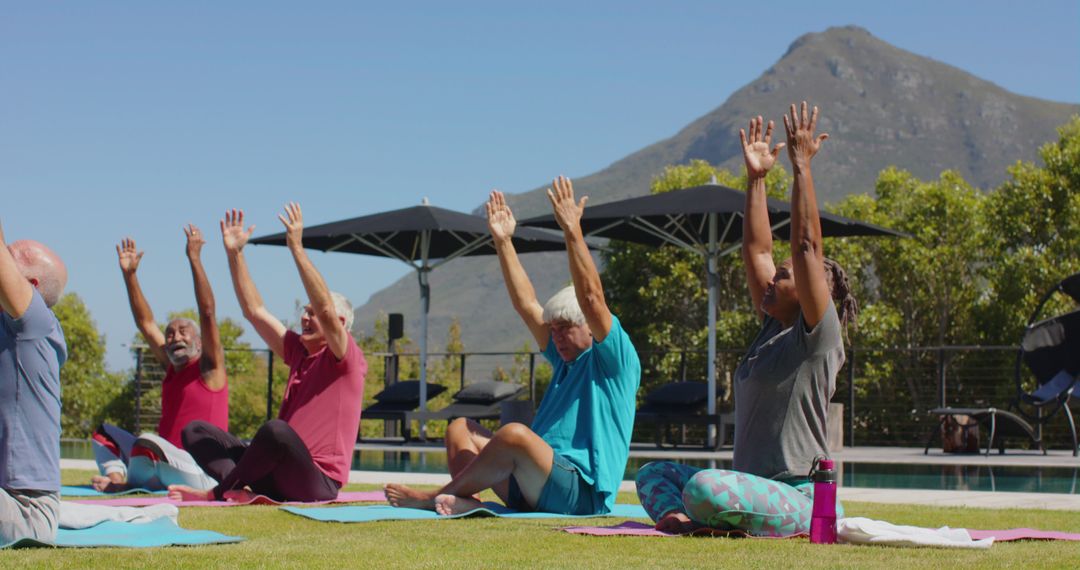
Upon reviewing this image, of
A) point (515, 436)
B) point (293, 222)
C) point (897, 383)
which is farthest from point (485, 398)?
point (897, 383)

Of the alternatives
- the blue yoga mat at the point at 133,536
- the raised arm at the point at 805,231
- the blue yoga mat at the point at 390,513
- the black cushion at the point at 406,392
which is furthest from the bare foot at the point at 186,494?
the black cushion at the point at 406,392

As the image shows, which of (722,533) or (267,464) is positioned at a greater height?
(267,464)

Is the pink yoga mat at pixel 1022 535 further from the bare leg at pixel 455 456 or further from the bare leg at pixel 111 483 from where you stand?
the bare leg at pixel 111 483

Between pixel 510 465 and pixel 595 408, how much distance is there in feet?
1.37

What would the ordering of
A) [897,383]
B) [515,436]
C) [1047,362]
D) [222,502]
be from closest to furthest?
1. [515,436]
2. [222,502]
3. [1047,362]
4. [897,383]

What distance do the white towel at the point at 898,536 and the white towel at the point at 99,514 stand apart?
96.2 inches

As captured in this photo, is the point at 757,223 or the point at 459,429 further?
the point at 459,429

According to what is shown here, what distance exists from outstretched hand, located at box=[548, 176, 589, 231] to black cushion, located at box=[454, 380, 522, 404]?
9269 millimetres

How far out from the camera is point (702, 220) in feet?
45.5

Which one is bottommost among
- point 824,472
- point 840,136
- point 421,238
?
point 824,472

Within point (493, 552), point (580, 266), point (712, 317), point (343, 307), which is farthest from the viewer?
point (712, 317)

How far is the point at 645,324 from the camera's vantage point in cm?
2428

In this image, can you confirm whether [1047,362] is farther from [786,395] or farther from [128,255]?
[786,395]

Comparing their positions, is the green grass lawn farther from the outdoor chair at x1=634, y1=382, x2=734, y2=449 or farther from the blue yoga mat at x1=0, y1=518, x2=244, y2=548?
the outdoor chair at x1=634, y1=382, x2=734, y2=449
